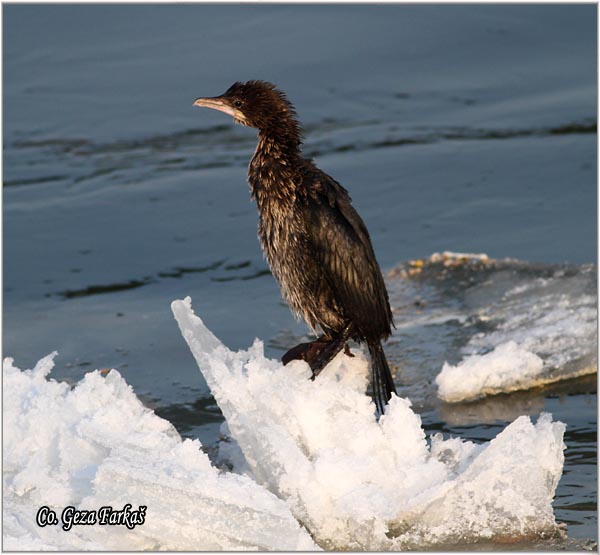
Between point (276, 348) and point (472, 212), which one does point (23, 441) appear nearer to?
point (276, 348)

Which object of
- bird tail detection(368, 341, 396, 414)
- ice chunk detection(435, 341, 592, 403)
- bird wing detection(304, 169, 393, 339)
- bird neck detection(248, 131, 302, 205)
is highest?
bird neck detection(248, 131, 302, 205)

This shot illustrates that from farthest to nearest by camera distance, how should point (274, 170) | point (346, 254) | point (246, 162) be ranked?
1. point (246, 162)
2. point (274, 170)
3. point (346, 254)

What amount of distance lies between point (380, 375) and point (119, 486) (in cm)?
173

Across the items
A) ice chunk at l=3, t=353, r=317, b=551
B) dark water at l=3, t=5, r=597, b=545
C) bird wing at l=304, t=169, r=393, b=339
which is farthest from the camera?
dark water at l=3, t=5, r=597, b=545

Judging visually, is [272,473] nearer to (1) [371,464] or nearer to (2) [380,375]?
→ (1) [371,464]

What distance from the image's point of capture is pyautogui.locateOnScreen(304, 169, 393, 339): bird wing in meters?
5.56

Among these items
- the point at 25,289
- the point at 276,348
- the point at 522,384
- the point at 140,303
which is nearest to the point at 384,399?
the point at 522,384

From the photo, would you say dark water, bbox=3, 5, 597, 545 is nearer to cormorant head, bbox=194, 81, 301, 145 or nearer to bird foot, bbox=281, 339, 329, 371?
bird foot, bbox=281, 339, 329, 371

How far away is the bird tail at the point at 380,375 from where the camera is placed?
5.61 metres

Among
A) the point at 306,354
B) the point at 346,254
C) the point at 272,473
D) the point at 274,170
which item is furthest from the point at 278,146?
the point at 272,473

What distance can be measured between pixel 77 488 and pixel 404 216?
5134 millimetres

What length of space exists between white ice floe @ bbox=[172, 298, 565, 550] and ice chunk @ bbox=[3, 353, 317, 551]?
19 cm

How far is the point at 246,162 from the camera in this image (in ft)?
34.2

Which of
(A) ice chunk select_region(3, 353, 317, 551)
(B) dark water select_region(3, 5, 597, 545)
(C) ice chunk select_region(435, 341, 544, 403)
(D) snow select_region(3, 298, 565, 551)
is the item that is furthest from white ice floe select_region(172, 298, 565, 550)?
(C) ice chunk select_region(435, 341, 544, 403)
